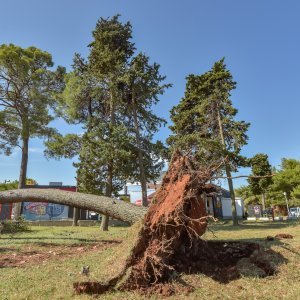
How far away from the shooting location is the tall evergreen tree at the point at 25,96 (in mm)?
21297

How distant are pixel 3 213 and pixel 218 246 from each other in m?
30.2

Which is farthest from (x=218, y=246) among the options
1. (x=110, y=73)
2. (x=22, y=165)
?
(x=22, y=165)

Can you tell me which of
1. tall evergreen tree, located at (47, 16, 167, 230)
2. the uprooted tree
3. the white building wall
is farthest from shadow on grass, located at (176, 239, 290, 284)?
the white building wall

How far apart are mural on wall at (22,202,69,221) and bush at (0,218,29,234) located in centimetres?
1461

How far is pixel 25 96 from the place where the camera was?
2262 centimetres

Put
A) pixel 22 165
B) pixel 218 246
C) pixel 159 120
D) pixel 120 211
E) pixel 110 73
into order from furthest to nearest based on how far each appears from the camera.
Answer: pixel 22 165 → pixel 159 120 → pixel 110 73 → pixel 120 211 → pixel 218 246

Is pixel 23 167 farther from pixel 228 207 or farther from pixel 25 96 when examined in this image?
pixel 228 207

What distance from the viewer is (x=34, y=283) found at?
541cm

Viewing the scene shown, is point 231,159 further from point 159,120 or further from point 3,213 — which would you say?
point 3,213

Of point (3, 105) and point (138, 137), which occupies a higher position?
point (3, 105)

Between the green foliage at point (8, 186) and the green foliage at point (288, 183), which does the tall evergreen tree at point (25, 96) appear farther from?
the green foliage at point (288, 183)

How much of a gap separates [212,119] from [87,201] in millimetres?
16033

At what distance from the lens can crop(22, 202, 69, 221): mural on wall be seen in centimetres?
3142

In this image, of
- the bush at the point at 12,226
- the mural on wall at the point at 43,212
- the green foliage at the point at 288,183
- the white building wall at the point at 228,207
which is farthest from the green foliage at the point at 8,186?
the green foliage at the point at 288,183
